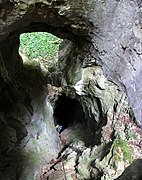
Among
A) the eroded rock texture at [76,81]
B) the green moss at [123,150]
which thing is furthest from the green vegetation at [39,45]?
the green moss at [123,150]

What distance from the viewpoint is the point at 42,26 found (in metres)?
3.91

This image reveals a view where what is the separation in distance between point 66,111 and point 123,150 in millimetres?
3385

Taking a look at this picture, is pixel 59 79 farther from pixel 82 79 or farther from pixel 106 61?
pixel 106 61

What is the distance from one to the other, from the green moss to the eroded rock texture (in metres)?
0.01

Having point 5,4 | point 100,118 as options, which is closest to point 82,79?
point 100,118

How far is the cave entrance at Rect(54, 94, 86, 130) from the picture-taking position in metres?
6.26

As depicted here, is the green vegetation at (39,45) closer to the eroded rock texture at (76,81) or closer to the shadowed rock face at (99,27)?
the eroded rock texture at (76,81)

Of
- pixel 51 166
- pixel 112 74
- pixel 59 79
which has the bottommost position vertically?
pixel 51 166

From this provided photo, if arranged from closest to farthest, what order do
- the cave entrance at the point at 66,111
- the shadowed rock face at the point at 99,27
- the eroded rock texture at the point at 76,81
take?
1. the shadowed rock face at the point at 99,27
2. the eroded rock texture at the point at 76,81
3. the cave entrance at the point at 66,111

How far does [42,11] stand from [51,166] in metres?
2.62

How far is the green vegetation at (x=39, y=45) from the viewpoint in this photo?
734 centimetres

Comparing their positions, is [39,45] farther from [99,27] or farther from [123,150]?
[123,150]

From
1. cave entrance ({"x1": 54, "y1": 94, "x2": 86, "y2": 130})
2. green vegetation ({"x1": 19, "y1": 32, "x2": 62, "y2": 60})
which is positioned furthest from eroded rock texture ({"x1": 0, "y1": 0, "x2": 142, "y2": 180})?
green vegetation ({"x1": 19, "y1": 32, "x2": 62, "y2": 60})

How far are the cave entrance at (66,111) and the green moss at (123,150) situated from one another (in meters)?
2.48
